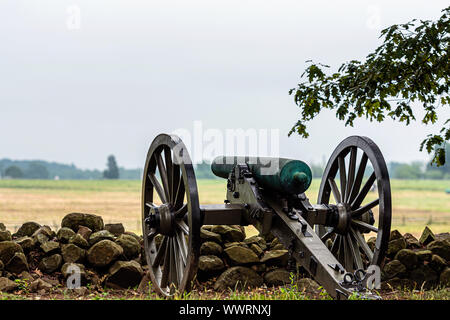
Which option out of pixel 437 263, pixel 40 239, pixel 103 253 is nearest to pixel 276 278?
pixel 437 263

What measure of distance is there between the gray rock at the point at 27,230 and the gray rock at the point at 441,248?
652 cm

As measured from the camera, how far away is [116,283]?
8.05 metres

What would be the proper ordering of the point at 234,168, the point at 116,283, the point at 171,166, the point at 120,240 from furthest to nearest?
the point at 120,240
the point at 116,283
the point at 234,168
the point at 171,166

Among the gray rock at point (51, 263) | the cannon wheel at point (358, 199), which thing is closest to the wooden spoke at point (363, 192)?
the cannon wheel at point (358, 199)

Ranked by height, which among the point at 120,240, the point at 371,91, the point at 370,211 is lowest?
the point at 120,240

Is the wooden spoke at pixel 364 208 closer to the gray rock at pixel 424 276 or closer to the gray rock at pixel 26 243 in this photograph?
the gray rock at pixel 424 276

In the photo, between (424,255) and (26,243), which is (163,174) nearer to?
(26,243)

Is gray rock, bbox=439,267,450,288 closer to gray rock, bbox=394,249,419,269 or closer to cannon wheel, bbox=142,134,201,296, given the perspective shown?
gray rock, bbox=394,249,419,269

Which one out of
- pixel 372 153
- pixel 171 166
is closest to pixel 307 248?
pixel 372 153

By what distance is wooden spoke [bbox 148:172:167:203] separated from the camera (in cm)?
→ 656

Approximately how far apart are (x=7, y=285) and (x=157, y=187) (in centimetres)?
263

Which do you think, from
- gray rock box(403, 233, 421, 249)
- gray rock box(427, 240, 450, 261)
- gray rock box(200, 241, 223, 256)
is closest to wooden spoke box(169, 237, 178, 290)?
gray rock box(200, 241, 223, 256)
